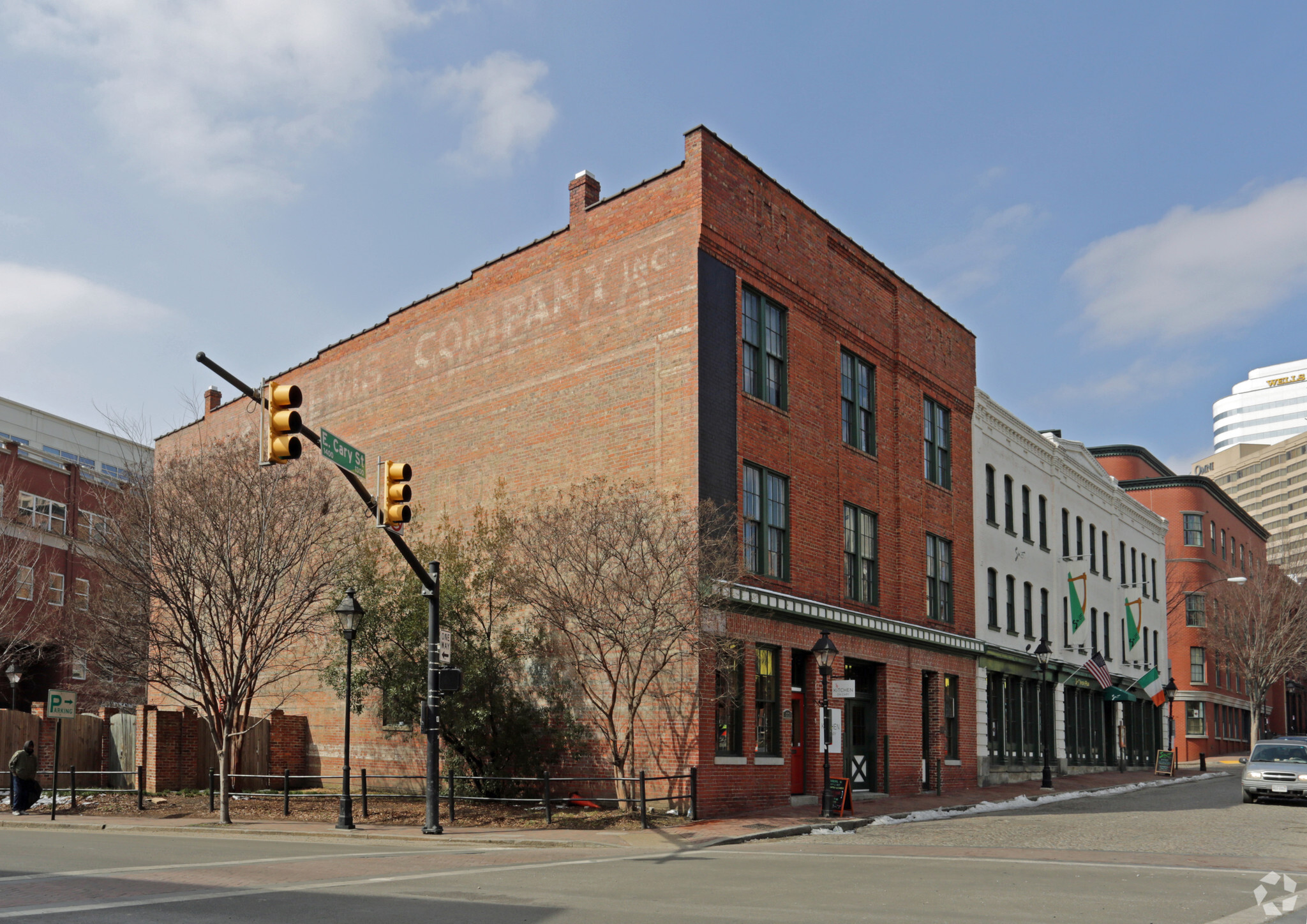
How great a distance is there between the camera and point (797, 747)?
2561 centimetres

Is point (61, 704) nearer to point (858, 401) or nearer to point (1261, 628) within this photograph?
point (858, 401)

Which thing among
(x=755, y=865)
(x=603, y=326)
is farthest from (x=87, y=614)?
(x=755, y=865)

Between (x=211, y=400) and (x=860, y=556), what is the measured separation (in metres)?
24.9

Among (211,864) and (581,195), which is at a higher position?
(581,195)

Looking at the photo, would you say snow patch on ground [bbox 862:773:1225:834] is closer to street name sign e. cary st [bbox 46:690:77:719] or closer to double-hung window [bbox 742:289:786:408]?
double-hung window [bbox 742:289:786:408]

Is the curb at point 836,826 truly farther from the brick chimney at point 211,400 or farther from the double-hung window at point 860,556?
the brick chimney at point 211,400

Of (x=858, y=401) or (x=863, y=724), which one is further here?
(x=858, y=401)

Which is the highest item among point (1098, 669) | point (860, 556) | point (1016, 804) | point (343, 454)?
point (343, 454)

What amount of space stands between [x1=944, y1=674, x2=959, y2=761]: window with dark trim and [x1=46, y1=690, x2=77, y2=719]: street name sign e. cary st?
22.1m

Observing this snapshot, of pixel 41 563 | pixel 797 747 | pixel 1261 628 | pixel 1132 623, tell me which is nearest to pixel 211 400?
pixel 41 563

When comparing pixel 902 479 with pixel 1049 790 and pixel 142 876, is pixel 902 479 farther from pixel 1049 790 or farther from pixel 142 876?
pixel 142 876

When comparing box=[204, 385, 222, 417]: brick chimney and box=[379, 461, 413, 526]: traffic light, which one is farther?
box=[204, 385, 222, 417]: brick chimney

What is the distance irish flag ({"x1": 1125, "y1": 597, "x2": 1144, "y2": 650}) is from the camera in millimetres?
50031

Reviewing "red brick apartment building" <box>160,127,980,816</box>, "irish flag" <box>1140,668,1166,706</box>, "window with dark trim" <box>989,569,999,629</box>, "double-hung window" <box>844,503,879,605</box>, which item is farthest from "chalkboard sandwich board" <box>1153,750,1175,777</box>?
"double-hung window" <box>844,503,879,605</box>
